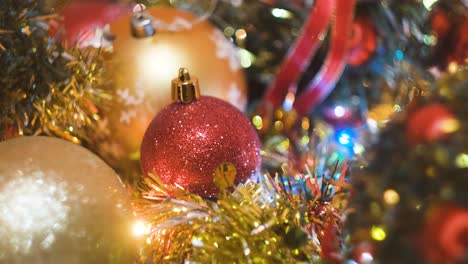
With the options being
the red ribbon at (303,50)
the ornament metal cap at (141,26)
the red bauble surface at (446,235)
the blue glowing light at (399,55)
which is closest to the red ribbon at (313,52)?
the red ribbon at (303,50)

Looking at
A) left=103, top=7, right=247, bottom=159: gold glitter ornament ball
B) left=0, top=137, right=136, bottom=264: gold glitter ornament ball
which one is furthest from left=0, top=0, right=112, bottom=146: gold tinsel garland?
left=0, top=137, right=136, bottom=264: gold glitter ornament ball

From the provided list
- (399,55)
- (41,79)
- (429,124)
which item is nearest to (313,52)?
(399,55)

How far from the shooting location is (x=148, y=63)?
2.78ft

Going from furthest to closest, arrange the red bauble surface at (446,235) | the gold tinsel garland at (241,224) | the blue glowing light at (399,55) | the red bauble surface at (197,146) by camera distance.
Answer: the blue glowing light at (399,55) → the red bauble surface at (197,146) → the gold tinsel garland at (241,224) → the red bauble surface at (446,235)

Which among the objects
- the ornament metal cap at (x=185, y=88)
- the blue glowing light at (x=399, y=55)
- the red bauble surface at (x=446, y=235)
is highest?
the red bauble surface at (x=446, y=235)

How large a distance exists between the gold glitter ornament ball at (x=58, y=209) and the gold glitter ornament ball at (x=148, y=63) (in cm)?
22

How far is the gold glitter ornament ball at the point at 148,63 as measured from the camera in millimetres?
840

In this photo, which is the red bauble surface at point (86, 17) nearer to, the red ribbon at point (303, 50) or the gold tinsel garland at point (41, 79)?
Answer: the gold tinsel garland at point (41, 79)

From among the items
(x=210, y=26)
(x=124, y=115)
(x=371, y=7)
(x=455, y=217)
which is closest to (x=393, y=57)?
(x=371, y=7)

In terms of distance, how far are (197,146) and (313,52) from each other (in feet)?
1.19

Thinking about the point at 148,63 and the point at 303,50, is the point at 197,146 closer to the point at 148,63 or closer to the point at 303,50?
the point at 148,63

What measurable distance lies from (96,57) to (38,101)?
98 mm

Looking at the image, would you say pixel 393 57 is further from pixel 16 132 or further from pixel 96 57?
pixel 16 132

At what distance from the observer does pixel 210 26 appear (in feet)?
3.03
